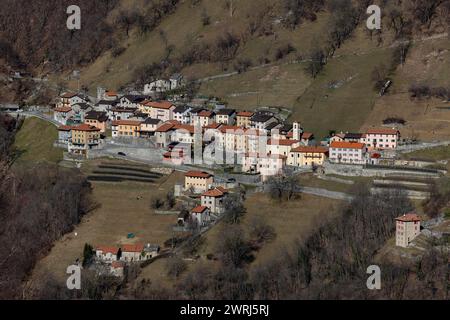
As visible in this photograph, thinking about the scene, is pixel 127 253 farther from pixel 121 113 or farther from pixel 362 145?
pixel 121 113

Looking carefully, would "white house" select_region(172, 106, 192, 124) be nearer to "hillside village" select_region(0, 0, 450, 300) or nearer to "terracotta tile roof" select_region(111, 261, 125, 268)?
"hillside village" select_region(0, 0, 450, 300)

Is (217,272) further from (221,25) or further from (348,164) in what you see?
(221,25)

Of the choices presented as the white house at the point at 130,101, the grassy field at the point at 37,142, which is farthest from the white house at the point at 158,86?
the grassy field at the point at 37,142

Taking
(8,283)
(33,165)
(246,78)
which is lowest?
(8,283)

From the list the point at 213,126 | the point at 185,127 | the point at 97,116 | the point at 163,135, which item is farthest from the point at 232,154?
the point at 97,116

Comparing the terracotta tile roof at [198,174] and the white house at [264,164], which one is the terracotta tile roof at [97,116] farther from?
the white house at [264,164]

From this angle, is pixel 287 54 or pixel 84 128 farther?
pixel 287 54
